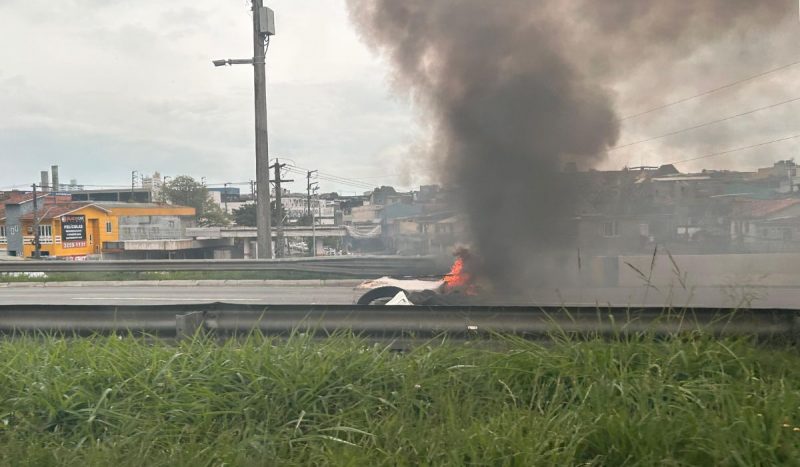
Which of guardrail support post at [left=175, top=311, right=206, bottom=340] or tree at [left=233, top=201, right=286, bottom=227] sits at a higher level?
tree at [left=233, top=201, right=286, bottom=227]

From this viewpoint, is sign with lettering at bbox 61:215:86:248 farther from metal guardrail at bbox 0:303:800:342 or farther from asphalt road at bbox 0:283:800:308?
metal guardrail at bbox 0:303:800:342

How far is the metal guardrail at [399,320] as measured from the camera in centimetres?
389

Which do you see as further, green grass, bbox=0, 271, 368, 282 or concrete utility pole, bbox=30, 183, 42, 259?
concrete utility pole, bbox=30, 183, 42, 259

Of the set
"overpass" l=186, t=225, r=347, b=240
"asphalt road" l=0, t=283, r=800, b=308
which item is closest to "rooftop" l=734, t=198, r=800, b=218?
"asphalt road" l=0, t=283, r=800, b=308

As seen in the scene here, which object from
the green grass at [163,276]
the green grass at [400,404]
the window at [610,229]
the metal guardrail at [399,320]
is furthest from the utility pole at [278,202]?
the green grass at [400,404]

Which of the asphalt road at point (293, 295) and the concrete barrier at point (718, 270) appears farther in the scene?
the concrete barrier at point (718, 270)

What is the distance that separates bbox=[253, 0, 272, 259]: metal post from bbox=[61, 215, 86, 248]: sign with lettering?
302 cm

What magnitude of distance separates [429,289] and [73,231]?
645 centimetres

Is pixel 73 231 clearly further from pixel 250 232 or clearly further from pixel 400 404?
pixel 400 404

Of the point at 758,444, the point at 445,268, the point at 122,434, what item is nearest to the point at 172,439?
the point at 122,434

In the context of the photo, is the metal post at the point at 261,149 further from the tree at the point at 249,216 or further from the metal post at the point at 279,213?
the tree at the point at 249,216

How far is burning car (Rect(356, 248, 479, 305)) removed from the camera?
244 inches

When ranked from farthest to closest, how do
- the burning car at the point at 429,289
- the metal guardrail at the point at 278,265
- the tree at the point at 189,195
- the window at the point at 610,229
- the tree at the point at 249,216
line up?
the tree at the point at 249,216 < the tree at the point at 189,195 < the metal guardrail at the point at 278,265 < the window at the point at 610,229 < the burning car at the point at 429,289

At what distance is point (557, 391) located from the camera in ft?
10.8
